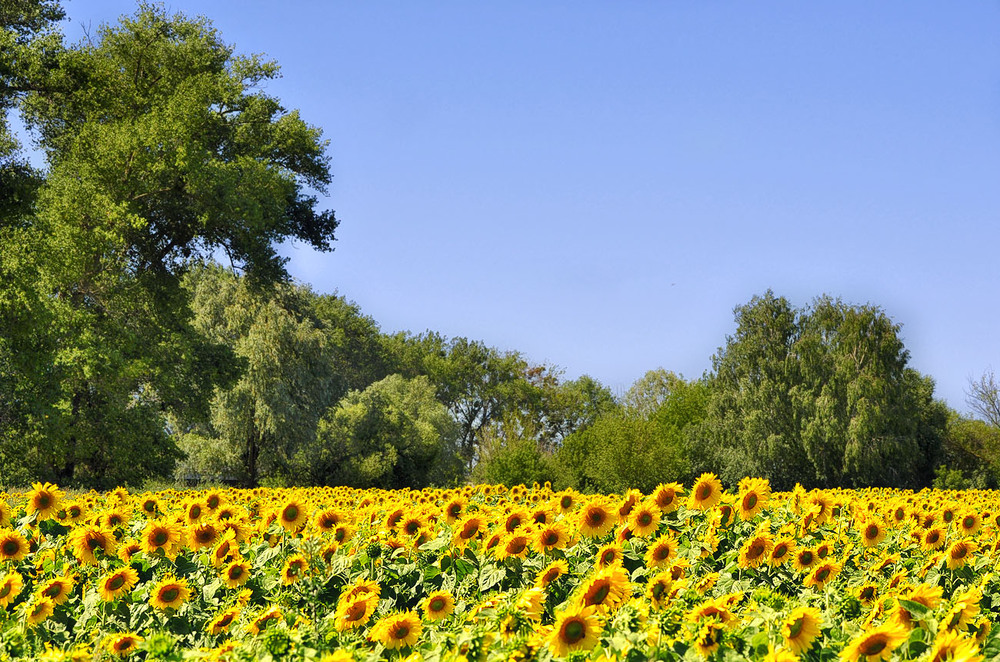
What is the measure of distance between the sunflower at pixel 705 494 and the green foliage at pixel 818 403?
37001 millimetres

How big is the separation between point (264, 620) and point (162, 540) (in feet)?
6.01

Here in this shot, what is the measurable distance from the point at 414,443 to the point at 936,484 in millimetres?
21703

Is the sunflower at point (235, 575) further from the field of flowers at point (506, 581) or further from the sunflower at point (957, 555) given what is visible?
the sunflower at point (957, 555)

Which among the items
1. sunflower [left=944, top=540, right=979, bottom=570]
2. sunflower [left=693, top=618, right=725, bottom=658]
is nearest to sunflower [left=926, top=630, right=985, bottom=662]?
sunflower [left=693, top=618, right=725, bottom=658]

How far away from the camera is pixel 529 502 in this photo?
28.4 feet

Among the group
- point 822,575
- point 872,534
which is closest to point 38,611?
point 822,575

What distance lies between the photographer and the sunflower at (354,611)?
4.10 m

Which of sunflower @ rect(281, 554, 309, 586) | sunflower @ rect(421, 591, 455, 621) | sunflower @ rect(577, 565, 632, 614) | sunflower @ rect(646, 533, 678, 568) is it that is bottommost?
sunflower @ rect(421, 591, 455, 621)

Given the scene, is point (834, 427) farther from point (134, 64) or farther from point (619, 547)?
point (619, 547)

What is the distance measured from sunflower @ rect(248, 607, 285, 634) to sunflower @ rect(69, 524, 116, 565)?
1.97 meters

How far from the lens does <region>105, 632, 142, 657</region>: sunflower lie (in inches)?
150

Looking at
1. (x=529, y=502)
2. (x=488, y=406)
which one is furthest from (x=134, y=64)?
(x=488, y=406)

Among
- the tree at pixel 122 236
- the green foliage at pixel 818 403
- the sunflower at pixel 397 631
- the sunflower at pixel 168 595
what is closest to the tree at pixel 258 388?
the tree at pixel 122 236

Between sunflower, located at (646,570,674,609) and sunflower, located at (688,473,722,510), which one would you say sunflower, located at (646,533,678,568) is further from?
sunflower, located at (688,473,722,510)
